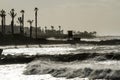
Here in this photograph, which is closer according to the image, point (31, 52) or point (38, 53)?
point (38, 53)

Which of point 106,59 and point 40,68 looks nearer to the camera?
point 40,68

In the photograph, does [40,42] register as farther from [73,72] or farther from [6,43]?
[73,72]

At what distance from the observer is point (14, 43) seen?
8175cm

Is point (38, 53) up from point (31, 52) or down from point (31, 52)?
up

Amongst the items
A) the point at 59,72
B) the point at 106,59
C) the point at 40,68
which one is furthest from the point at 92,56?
the point at 59,72

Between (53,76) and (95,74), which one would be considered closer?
(95,74)

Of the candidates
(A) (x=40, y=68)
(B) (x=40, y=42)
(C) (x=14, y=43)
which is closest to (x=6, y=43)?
(C) (x=14, y=43)

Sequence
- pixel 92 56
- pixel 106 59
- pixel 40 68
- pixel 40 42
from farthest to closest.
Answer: pixel 40 42, pixel 92 56, pixel 106 59, pixel 40 68

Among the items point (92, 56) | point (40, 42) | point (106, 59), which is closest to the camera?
point (106, 59)

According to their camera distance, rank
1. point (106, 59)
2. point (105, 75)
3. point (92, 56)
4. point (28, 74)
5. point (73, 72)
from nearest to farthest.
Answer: point (105, 75)
point (73, 72)
point (28, 74)
point (106, 59)
point (92, 56)

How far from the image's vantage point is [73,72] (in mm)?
22422

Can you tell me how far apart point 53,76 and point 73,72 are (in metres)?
1.29

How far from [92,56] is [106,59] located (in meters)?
2.77

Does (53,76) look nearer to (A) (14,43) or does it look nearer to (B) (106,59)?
(B) (106,59)
